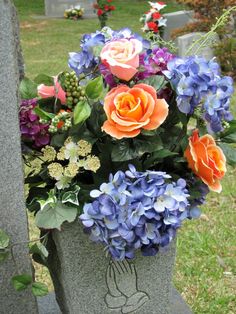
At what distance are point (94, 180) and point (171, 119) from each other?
286 mm

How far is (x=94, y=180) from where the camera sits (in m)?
1.67

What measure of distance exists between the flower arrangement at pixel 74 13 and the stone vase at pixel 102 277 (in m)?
11.3

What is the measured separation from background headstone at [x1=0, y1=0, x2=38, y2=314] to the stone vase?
0.36 ft

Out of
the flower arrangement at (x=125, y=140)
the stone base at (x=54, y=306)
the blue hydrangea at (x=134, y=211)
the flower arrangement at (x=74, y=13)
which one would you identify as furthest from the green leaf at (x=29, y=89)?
the flower arrangement at (x=74, y=13)

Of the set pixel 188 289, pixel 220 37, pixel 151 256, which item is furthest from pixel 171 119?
pixel 220 37

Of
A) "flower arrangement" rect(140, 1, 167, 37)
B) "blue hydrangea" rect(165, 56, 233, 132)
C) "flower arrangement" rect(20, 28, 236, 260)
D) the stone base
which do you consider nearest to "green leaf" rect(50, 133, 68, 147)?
"flower arrangement" rect(20, 28, 236, 260)

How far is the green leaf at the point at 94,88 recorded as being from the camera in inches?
62.1

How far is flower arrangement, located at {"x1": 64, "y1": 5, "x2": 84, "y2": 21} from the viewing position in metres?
12.6

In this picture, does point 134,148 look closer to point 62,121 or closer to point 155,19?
point 62,121

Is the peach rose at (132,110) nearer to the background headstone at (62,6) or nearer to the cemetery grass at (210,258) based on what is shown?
the cemetery grass at (210,258)

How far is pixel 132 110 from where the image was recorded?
153cm

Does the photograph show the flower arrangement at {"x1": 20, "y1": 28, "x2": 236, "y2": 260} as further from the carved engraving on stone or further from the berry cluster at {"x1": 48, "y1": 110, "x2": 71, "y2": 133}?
the carved engraving on stone

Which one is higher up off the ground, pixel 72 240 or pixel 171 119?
pixel 171 119

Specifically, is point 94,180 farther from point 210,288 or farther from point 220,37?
point 220,37
